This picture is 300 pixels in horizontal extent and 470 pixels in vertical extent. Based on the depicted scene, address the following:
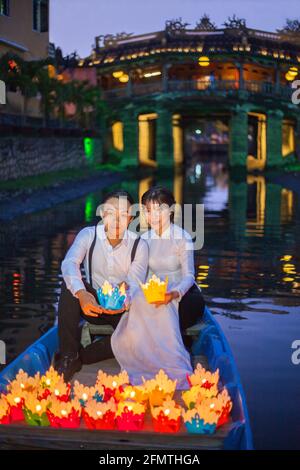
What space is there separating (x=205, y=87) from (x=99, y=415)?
147 feet

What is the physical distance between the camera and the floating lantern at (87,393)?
4512mm

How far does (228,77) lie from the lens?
5253cm

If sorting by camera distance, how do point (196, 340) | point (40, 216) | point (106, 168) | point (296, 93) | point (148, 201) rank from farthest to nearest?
point (296, 93) < point (106, 168) < point (40, 216) < point (196, 340) < point (148, 201)

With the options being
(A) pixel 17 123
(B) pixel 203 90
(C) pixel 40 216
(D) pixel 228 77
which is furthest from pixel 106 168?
(C) pixel 40 216

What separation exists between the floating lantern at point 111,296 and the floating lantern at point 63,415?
4.29ft

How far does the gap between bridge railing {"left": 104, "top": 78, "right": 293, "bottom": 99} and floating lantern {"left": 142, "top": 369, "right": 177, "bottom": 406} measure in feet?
143

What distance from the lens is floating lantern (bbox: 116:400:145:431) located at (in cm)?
414

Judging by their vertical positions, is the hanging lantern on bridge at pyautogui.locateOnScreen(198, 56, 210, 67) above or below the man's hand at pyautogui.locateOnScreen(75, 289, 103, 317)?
above

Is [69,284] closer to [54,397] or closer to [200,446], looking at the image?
[54,397]

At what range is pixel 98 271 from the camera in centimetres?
595

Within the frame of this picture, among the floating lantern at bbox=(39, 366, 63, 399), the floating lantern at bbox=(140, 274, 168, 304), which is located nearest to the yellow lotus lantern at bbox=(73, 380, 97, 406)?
the floating lantern at bbox=(39, 366, 63, 399)

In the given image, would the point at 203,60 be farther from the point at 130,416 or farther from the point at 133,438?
the point at 133,438

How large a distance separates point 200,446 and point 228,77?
5044 centimetres

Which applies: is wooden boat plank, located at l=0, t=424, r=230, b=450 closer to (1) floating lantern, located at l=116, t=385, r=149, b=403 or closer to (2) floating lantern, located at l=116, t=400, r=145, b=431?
(2) floating lantern, located at l=116, t=400, r=145, b=431
